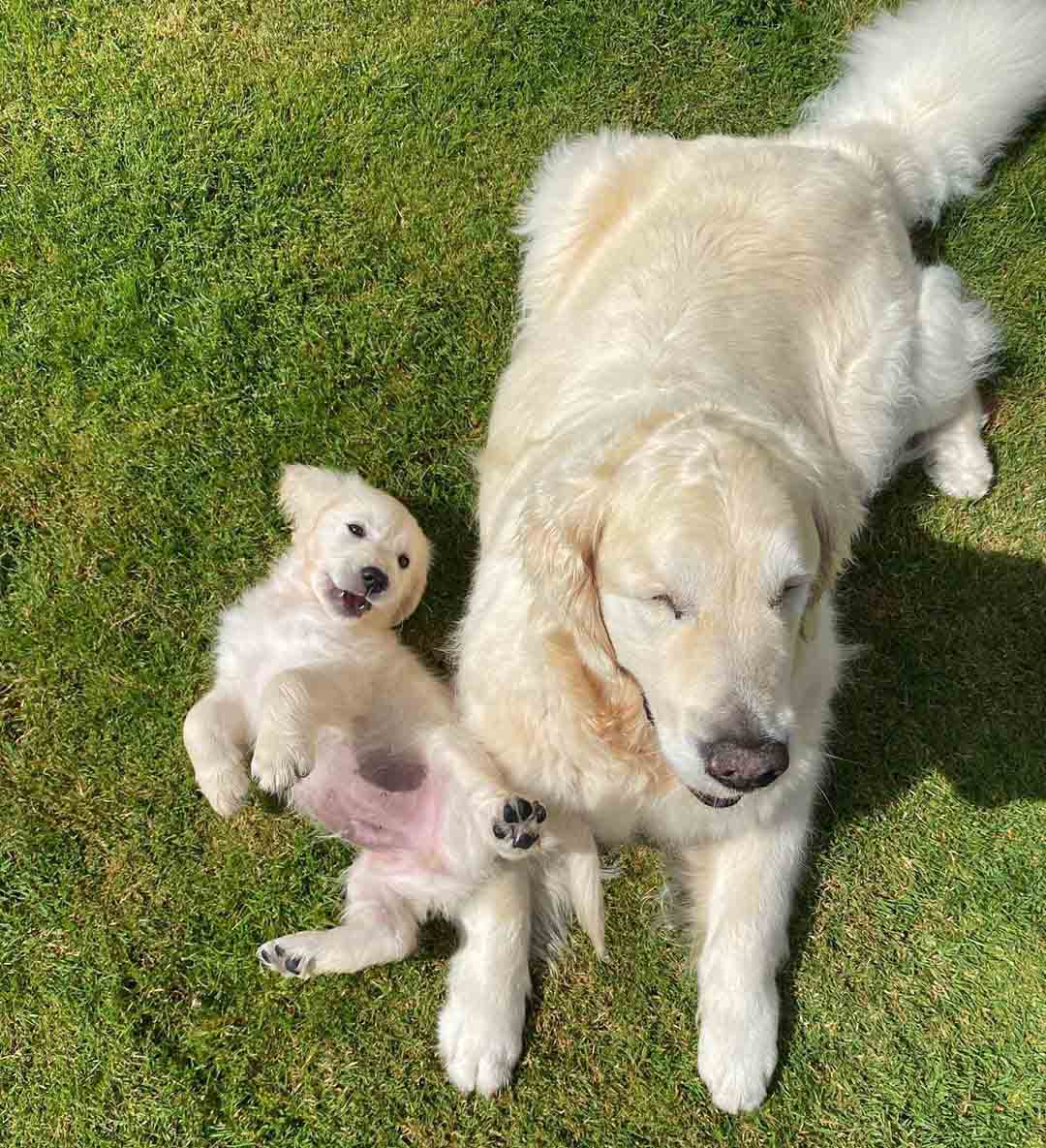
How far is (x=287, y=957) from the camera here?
2.93 m

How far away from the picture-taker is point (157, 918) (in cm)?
338

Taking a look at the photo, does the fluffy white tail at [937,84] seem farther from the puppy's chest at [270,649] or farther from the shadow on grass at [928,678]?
the puppy's chest at [270,649]

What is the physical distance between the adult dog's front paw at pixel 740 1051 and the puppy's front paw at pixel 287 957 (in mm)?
1272

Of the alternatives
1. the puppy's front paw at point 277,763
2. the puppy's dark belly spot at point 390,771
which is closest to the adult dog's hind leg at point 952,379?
the puppy's dark belly spot at point 390,771

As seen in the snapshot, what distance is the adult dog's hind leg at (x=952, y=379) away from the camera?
3633mm

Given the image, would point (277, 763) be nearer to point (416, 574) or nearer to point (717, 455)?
point (416, 574)

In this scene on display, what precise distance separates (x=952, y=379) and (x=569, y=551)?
217cm

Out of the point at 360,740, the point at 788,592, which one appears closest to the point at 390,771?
the point at 360,740

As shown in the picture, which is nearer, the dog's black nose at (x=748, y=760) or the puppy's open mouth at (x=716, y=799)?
the dog's black nose at (x=748, y=760)

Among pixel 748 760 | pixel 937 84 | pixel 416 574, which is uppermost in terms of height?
pixel 937 84

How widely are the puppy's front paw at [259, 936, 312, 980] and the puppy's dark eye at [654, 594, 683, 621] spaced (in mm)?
1621

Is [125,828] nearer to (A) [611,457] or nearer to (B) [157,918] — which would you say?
(B) [157,918]

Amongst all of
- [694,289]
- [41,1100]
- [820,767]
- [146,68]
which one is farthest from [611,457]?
[146,68]

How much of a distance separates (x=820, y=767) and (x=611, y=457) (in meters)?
1.39
